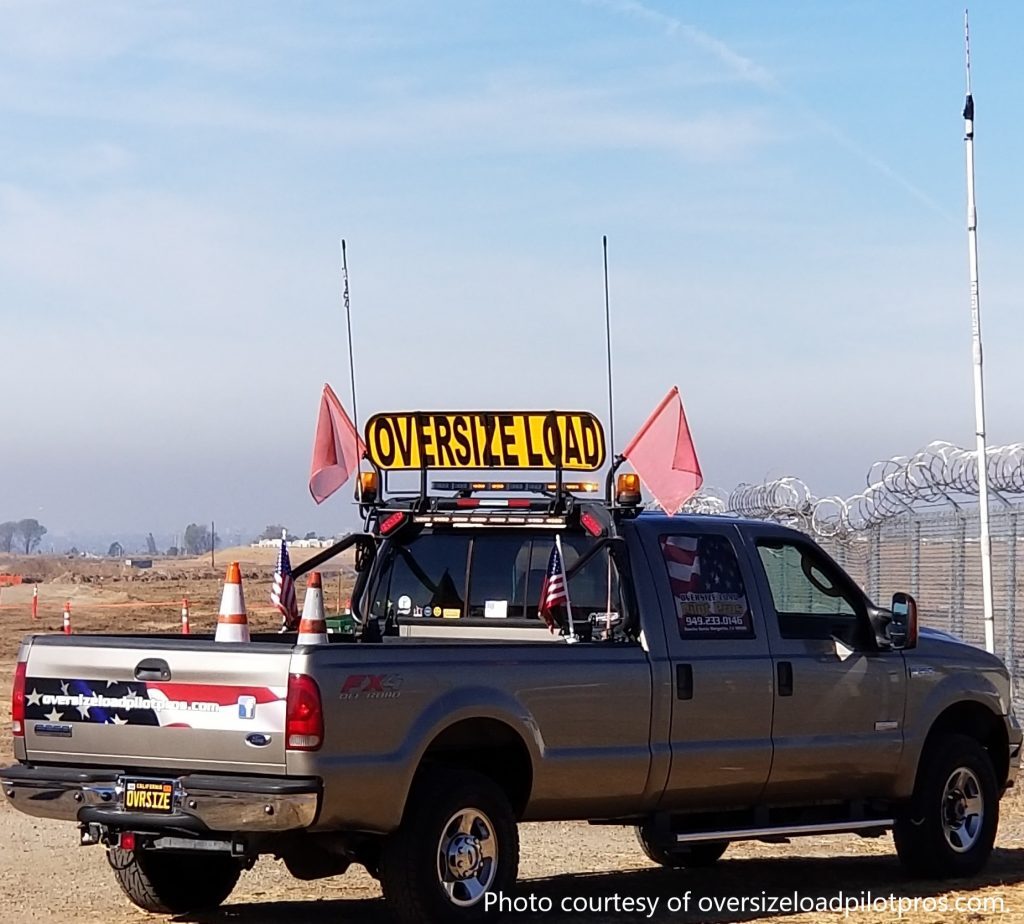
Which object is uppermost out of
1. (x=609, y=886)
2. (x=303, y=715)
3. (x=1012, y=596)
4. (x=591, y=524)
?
(x=591, y=524)

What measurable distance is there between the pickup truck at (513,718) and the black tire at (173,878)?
0.04ft

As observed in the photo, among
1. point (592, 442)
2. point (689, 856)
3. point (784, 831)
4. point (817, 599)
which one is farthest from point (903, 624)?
point (592, 442)

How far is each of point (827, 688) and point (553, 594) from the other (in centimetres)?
179

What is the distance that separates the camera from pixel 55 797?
8438mm

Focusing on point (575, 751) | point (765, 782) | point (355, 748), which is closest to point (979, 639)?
point (765, 782)

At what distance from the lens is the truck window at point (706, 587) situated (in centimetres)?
966

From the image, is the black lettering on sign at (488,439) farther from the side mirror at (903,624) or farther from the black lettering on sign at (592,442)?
the side mirror at (903,624)

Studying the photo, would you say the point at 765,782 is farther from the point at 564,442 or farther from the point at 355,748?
the point at 355,748

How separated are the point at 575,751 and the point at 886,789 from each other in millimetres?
2309

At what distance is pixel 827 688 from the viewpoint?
10.1 metres

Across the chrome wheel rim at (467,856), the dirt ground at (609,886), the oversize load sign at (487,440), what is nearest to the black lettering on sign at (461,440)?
the oversize load sign at (487,440)

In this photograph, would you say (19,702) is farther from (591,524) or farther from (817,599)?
(817,599)

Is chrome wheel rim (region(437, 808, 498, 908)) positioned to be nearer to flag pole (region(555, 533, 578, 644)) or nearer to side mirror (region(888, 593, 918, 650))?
flag pole (region(555, 533, 578, 644))

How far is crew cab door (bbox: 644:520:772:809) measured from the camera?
9.45 m
